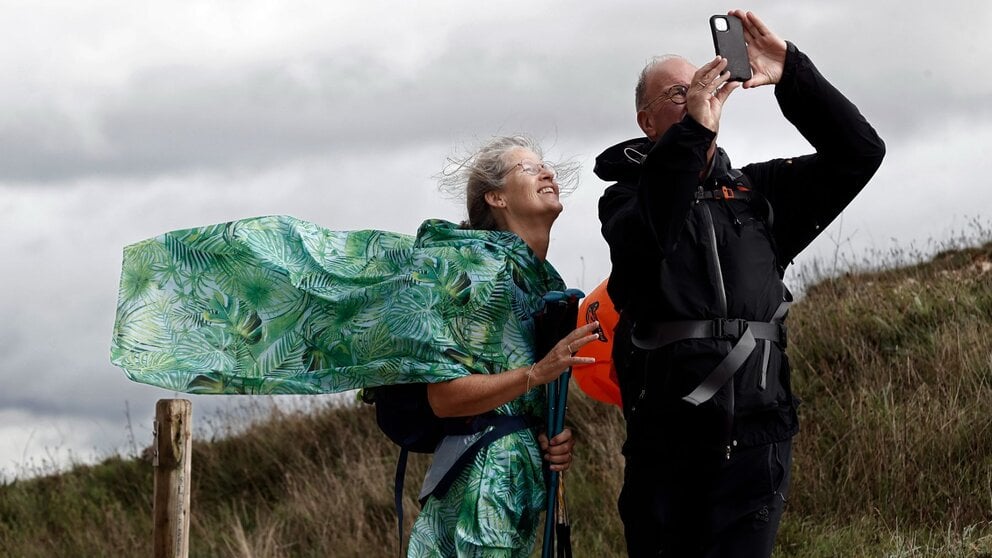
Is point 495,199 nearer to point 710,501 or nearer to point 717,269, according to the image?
point 717,269

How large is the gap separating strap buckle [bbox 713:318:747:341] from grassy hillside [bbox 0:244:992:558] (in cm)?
321

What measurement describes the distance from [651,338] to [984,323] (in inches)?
235

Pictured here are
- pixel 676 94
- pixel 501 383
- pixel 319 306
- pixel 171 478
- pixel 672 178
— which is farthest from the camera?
pixel 171 478

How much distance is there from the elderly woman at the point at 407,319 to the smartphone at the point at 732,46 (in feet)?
3.07

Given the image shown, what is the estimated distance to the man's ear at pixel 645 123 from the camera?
3.79 metres

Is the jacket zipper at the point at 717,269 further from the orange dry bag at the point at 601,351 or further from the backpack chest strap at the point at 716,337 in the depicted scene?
the orange dry bag at the point at 601,351

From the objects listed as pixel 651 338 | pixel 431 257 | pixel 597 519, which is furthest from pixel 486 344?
pixel 597 519

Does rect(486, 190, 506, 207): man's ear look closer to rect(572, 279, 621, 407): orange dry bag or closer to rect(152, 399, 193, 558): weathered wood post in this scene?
rect(572, 279, 621, 407): orange dry bag

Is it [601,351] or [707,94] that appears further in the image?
[601,351]

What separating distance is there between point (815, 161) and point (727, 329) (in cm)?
74

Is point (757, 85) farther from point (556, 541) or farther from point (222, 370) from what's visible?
point (222, 370)

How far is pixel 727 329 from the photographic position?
349cm

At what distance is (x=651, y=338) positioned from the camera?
359cm

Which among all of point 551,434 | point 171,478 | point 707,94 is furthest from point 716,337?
point 171,478
